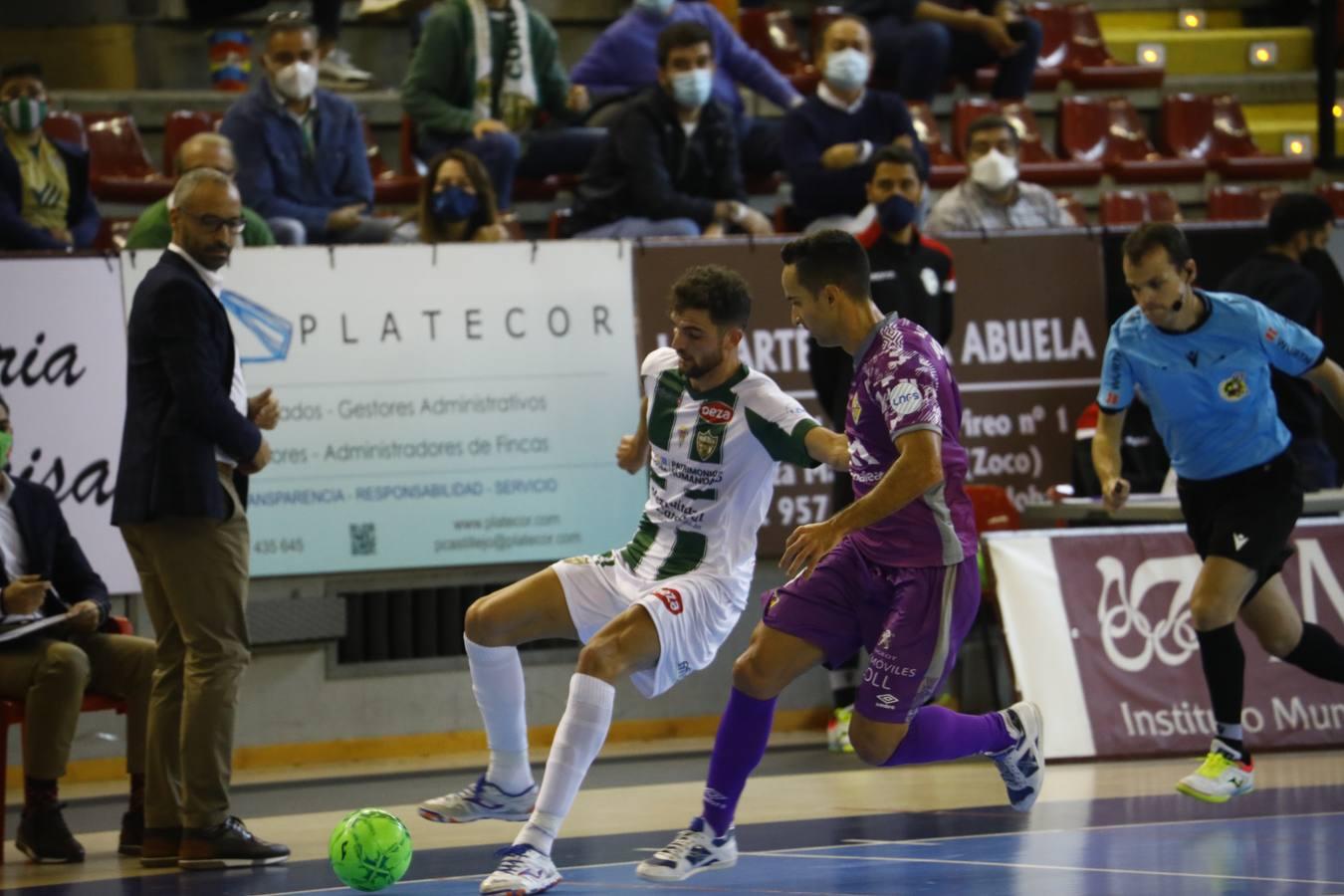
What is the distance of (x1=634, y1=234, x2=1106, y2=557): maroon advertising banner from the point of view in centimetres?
982

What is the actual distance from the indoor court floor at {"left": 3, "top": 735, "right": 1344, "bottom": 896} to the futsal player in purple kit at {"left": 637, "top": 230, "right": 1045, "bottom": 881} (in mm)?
338

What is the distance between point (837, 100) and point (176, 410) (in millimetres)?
5293

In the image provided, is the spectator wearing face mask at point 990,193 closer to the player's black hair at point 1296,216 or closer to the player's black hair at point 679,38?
the player's black hair at point 1296,216

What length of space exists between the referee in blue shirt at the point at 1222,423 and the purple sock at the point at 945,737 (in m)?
1.39

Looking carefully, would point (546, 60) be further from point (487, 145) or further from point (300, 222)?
point (300, 222)

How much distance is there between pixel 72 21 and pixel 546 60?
4050 millimetres

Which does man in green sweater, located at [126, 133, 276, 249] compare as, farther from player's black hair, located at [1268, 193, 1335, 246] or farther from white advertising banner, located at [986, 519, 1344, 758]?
player's black hair, located at [1268, 193, 1335, 246]

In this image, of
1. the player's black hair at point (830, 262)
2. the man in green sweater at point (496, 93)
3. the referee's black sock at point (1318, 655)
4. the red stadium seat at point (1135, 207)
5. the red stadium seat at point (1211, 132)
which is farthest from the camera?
the red stadium seat at point (1211, 132)

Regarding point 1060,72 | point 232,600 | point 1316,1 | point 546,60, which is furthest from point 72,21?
point 1316,1

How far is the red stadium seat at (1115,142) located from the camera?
13.6m

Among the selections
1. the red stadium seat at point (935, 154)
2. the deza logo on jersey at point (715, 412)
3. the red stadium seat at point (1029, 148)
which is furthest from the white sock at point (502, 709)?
the red stadium seat at point (1029, 148)

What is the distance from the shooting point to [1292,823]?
656cm

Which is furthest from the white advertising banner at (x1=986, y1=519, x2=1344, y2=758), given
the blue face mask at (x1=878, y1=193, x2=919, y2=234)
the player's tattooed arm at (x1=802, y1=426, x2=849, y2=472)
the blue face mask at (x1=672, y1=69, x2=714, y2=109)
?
the player's tattooed arm at (x1=802, y1=426, x2=849, y2=472)

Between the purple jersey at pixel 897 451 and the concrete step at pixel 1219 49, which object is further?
the concrete step at pixel 1219 49
